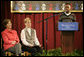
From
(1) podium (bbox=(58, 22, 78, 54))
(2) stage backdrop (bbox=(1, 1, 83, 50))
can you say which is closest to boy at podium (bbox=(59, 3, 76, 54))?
(1) podium (bbox=(58, 22, 78, 54))

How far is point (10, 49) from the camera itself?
147 inches

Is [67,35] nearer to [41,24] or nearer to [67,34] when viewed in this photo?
[67,34]

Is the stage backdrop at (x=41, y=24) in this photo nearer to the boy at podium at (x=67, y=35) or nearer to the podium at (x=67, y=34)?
the boy at podium at (x=67, y=35)

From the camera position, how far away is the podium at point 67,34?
143 inches

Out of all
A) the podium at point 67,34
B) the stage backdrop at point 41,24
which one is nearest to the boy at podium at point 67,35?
the podium at point 67,34

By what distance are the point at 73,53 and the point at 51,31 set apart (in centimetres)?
73

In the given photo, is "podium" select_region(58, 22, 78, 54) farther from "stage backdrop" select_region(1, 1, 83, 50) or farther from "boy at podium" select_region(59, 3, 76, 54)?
"stage backdrop" select_region(1, 1, 83, 50)

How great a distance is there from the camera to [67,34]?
3635 mm

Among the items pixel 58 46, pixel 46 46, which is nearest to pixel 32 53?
pixel 46 46

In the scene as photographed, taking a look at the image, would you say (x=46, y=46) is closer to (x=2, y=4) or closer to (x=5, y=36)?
(x=5, y=36)

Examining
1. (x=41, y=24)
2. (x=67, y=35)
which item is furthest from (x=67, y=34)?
(x=41, y=24)

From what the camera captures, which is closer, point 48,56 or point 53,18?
point 48,56

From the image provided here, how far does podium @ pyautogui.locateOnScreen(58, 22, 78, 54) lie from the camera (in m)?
3.63

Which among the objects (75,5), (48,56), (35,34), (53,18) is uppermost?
(75,5)
